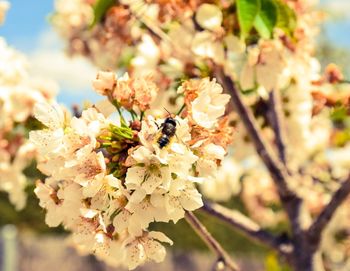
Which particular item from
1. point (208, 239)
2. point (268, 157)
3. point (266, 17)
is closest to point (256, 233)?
point (268, 157)

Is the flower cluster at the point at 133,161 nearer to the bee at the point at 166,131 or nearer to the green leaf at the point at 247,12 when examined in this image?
the bee at the point at 166,131

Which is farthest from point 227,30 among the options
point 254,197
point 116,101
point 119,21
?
point 254,197

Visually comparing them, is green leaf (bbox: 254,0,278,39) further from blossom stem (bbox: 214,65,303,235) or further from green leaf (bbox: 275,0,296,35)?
blossom stem (bbox: 214,65,303,235)

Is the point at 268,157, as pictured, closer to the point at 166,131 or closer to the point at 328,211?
the point at 328,211

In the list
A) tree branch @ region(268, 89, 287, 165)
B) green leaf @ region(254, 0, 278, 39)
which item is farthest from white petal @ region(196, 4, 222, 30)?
tree branch @ region(268, 89, 287, 165)

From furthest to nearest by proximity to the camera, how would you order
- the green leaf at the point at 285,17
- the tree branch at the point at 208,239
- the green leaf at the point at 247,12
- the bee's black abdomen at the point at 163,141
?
1. the green leaf at the point at 285,17
2. the green leaf at the point at 247,12
3. the tree branch at the point at 208,239
4. the bee's black abdomen at the point at 163,141

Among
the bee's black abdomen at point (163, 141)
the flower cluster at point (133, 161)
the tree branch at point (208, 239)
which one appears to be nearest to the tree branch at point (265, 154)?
the tree branch at point (208, 239)

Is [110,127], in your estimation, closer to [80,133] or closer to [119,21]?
[80,133]
